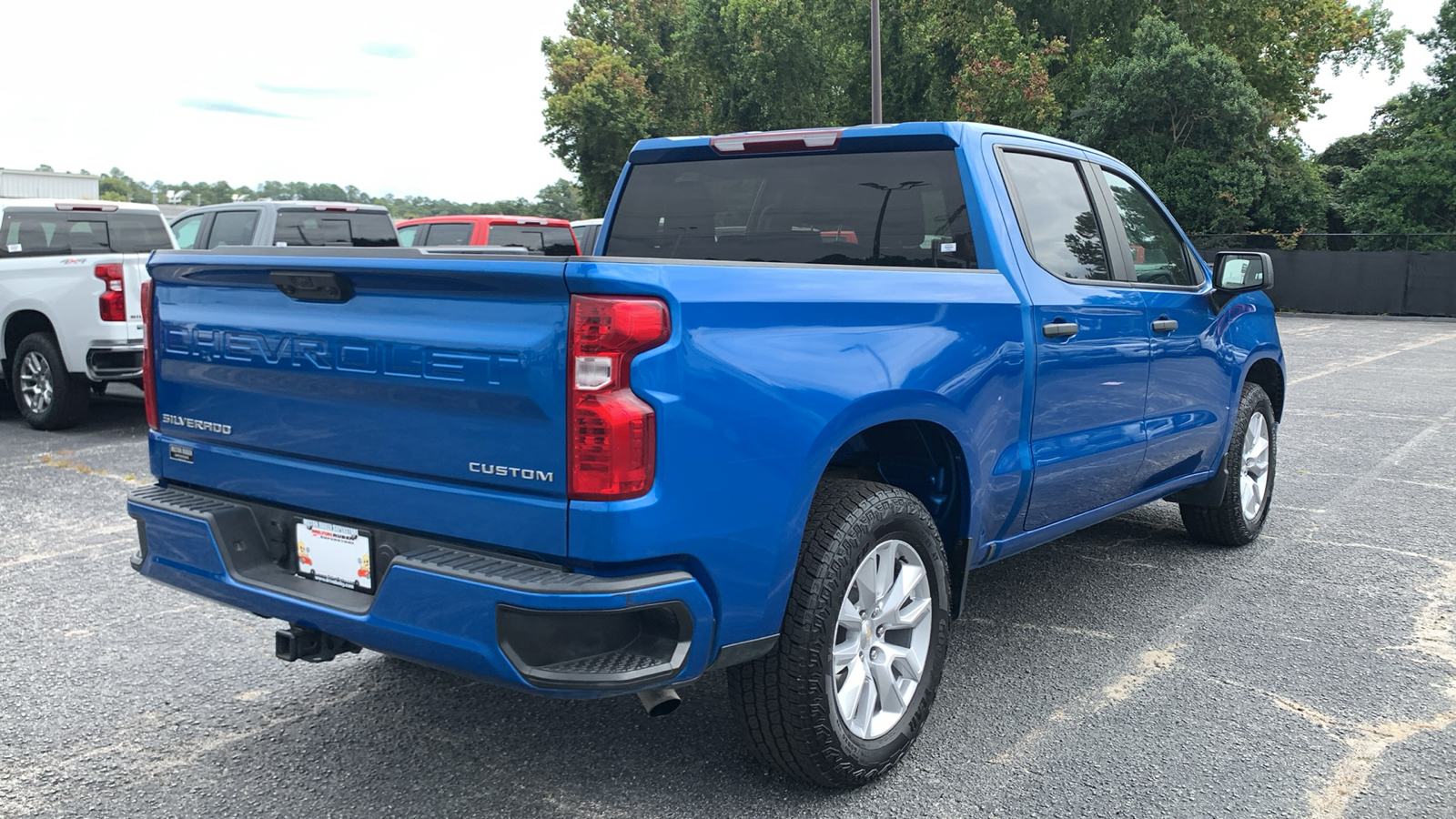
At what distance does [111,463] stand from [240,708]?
521 cm

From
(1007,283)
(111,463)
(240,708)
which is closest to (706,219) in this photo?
(1007,283)

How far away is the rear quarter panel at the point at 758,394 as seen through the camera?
2.56 m

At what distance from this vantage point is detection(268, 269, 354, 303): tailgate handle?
291 centimetres

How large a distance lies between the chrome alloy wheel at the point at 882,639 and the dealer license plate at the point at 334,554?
1.25m

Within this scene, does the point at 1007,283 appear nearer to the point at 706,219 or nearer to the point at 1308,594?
the point at 706,219

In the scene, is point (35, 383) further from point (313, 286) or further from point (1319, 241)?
point (1319, 241)

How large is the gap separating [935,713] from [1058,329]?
1376mm

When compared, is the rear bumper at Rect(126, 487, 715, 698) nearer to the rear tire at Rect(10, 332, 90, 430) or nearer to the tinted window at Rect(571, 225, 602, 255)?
the rear tire at Rect(10, 332, 90, 430)

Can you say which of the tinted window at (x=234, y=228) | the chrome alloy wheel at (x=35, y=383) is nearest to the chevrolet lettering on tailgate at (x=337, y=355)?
the chrome alloy wheel at (x=35, y=383)

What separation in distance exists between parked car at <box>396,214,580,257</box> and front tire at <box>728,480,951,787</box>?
1191 centimetres

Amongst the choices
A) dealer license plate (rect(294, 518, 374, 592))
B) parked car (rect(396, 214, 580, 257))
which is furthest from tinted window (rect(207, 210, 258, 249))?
dealer license plate (rect(294, 518, 374, 592))

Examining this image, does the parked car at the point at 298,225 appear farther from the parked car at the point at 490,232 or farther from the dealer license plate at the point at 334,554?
the dealer license plate at the point at 334,554

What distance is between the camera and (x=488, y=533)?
2.69m

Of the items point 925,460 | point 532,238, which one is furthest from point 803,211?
point 532,238
